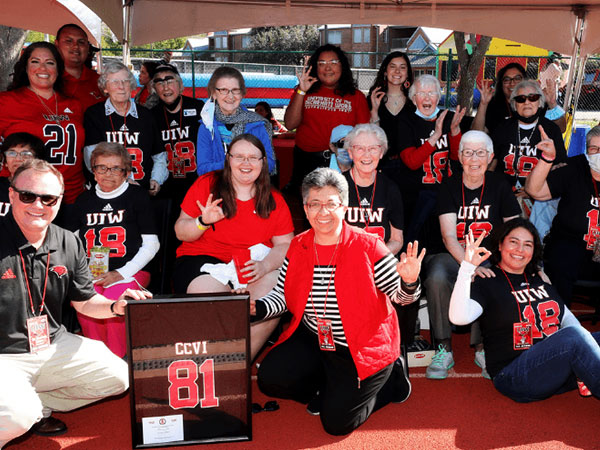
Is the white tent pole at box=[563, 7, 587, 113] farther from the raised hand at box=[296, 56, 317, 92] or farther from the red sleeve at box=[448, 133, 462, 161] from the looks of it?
the raised hand at box=[296, 56, 317, 92]

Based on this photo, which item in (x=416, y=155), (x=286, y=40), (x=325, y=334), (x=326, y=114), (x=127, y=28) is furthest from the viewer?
(x=286, y=40)

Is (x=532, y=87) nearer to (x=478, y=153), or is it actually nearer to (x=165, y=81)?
(x=478, y=153)

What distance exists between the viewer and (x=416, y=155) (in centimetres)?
444

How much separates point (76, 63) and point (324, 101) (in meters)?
2.15

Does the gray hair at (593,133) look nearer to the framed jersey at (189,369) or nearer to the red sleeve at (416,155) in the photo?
the red sleeve at (416,155)

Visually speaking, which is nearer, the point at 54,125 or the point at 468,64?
the point at 54,125

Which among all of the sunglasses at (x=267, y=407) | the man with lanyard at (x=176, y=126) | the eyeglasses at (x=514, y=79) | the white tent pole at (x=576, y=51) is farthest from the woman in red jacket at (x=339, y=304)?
the white tent pole at (x=576, y=51)

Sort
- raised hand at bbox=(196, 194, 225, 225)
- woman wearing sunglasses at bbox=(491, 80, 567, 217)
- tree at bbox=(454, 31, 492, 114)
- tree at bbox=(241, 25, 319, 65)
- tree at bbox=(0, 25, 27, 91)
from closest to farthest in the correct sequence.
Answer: raised hand at bbox=(196, 194, 225, 225) → woman wearing sunglasses at bbox=(491, 80, 567, 217) → tree at bbox=(0, 25, 27, 91) → tree at bbox=(454, 31, 492, 114) → tree at bbox=(241, 25, 319, 65)

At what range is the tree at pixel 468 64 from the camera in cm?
1020

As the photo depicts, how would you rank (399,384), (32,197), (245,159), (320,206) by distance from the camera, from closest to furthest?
(32,197)
(320,206)
(399,384)
(245,159)

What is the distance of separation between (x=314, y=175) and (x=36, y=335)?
5.19ft

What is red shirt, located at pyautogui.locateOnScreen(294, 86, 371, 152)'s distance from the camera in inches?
201

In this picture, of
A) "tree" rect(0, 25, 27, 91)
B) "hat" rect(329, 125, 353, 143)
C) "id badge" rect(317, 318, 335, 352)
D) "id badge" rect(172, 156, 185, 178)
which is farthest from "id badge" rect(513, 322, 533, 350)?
"tree" rect(0, 25, 27, 91)

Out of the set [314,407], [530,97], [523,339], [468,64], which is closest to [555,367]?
[523,339]
